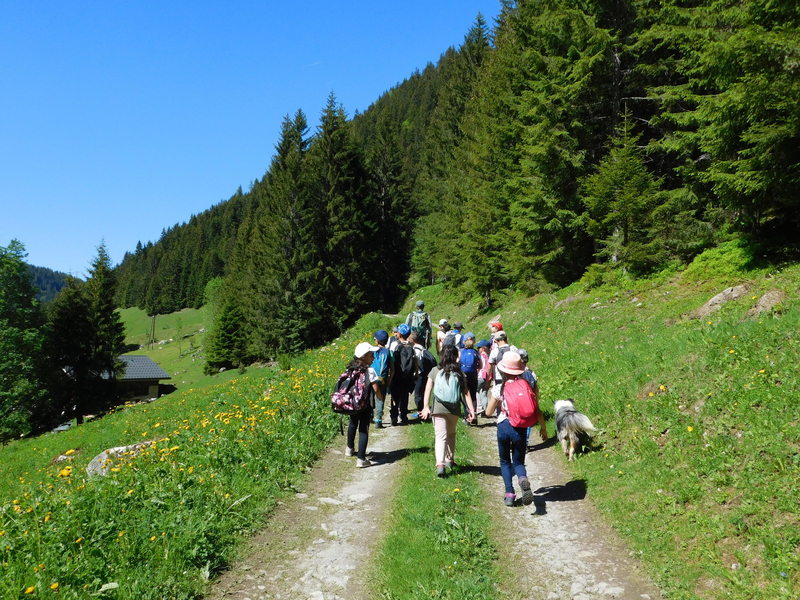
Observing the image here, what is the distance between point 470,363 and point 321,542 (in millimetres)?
5805

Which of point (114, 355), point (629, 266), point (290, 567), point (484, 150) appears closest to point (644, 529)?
point (290, 567)

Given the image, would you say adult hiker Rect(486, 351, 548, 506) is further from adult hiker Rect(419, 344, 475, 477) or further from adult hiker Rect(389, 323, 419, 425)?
adult hiker Rect(389, 323, 419, 425)

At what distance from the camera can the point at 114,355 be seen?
43.1m

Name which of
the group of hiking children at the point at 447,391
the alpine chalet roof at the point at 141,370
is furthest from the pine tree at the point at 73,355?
the group of hiking children at the point at 447,391

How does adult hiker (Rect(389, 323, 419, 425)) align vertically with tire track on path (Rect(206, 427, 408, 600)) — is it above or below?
above

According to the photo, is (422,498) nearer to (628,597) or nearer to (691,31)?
(628,597)

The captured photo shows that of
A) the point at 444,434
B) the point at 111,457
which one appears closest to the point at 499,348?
the point at 444,434

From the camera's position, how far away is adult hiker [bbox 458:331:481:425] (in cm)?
1077

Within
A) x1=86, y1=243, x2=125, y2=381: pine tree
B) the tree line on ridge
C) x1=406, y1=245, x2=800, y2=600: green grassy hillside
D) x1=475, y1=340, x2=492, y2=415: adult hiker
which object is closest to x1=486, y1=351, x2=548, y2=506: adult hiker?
x1=406, y1=245, x2=800, y2=600: green grassy hillside

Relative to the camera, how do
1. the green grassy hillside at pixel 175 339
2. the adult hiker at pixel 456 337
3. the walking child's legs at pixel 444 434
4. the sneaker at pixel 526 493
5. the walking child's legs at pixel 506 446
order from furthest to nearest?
the green grassy hillside at pixel 175 339 < the adult hiker at pixel 456 337 < the walking child's legs at pixel 444 434 < the walking child's legs at pixel 506 446 < the sneaker at pixel 526 493

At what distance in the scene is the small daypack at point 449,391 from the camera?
290 inches

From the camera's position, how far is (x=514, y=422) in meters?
6.41

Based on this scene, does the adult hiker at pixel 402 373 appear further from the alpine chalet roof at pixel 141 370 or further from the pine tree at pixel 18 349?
the alpine chalet roof at pixel 141 370

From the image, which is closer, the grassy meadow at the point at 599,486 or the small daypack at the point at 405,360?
the grassy meadow at the point at 599,486
